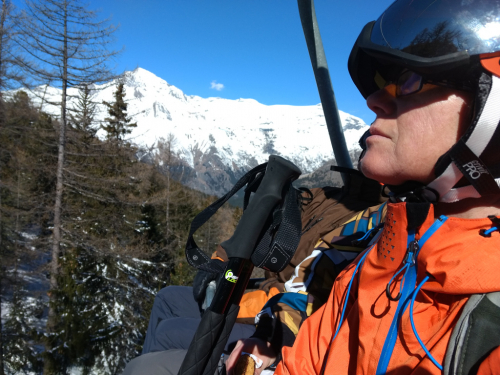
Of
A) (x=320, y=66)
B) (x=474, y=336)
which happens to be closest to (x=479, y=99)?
Answer: (x=474, y=336)

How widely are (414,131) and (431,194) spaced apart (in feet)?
0.68

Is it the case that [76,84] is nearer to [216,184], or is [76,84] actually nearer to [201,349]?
[201,349]

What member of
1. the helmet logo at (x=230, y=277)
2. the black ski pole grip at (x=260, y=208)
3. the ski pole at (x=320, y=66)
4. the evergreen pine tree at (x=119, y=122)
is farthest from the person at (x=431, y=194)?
the evergreen pine tree at (x=119, y=122)

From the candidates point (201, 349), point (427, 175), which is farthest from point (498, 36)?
point (201, 349)

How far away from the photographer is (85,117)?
11164mm

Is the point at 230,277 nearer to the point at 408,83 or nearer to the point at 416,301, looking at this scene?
the point at 416,301

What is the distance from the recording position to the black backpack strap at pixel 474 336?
2.26ft

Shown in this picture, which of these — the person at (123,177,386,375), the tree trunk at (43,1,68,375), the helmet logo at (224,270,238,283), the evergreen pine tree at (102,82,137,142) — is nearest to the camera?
the helmet logo at (224,270,238,283)

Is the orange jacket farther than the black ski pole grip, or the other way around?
the black ski pole grip

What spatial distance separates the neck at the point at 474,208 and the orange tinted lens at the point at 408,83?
14.9 inches

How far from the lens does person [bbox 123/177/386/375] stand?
1845mm

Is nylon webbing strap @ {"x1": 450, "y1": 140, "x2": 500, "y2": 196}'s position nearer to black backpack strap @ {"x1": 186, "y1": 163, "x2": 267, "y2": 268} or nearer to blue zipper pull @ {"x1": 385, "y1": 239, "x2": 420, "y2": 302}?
blue zipper pull @ {"x1": 385, "y1": 239, "x2": 420, "y2": 302}

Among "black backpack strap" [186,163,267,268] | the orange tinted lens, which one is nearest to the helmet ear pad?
the orange tinted lens

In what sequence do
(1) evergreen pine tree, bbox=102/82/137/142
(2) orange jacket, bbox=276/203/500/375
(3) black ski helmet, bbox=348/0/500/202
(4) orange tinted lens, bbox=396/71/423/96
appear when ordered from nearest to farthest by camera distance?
(2) orange jacket, bbox=276/203/500/375 → (3) black ski helmet, bbox=348/0/500/202 → (4) orange tinted lens, bbox=396/71/423/96 → (1) evergreen pine tree, bbox=102/82/137/142
